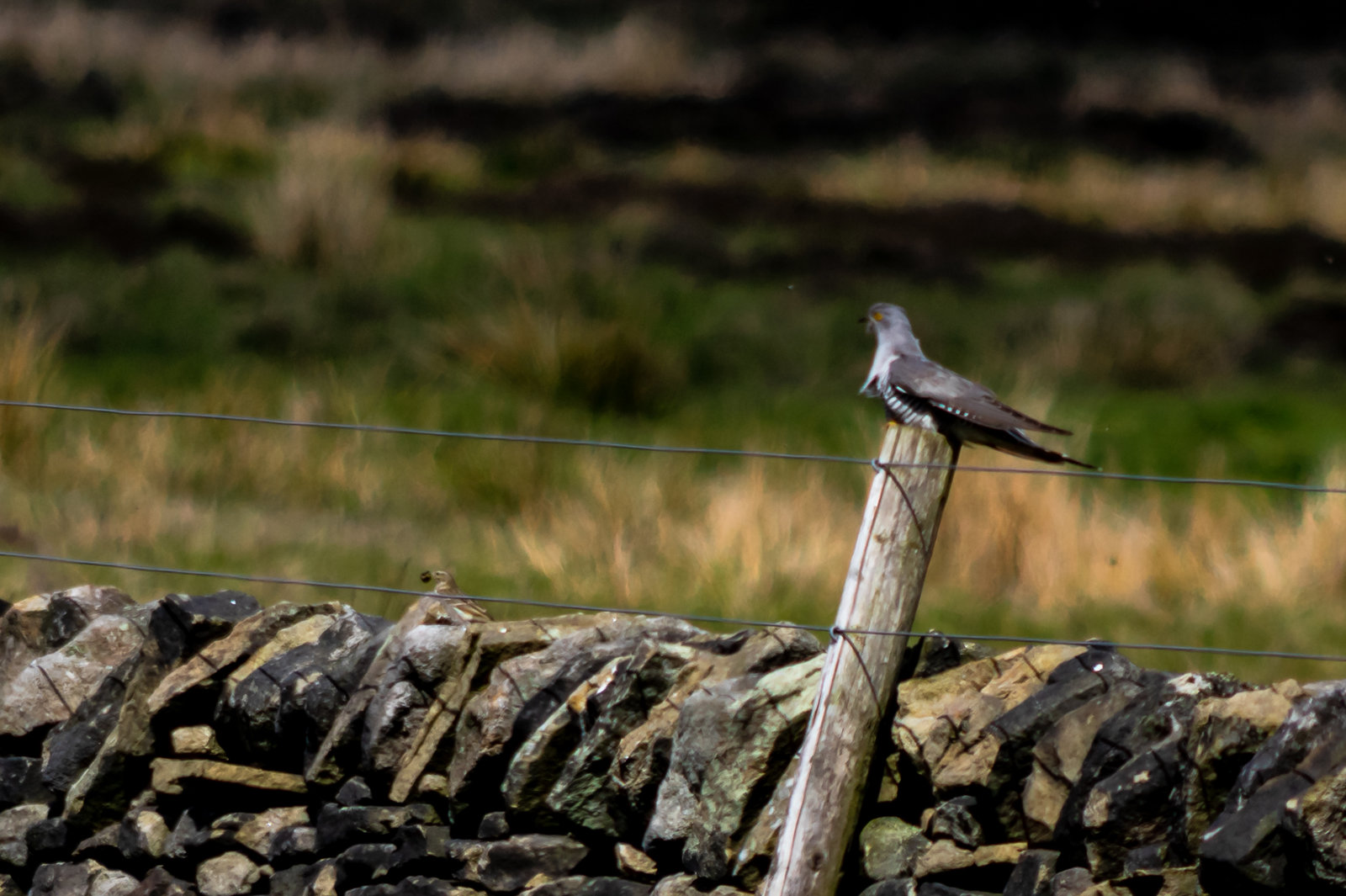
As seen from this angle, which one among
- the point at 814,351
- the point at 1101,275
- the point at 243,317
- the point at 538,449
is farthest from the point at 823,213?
the point at 538,449

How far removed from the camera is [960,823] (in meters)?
3.17

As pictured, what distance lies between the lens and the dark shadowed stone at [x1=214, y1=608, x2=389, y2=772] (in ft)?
12.9

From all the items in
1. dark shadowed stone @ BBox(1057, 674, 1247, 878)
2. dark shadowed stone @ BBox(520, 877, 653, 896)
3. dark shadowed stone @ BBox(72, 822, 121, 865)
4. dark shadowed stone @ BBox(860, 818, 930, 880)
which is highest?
dark shadowed stone @ BBox(1057, 674, 1247, 878)

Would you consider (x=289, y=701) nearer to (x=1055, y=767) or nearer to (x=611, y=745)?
(x=611, y=745)

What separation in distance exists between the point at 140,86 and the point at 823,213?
32.8ft

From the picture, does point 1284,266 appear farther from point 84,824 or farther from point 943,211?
point 84,824

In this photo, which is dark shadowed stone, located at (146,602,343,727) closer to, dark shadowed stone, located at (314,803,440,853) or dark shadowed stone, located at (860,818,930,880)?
dark shadowed stone, located at (314,803,440,853)

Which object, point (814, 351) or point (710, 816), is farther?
point (814, 351)

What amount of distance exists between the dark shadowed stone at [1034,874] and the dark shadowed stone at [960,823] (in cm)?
10

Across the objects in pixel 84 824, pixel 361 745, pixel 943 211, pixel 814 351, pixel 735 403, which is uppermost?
pixel 943 211

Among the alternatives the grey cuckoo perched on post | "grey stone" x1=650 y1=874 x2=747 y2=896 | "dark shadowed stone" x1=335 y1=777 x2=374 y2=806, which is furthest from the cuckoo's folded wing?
"dark shadowed stone" x1=335 y1=777 x2=374 y2=806

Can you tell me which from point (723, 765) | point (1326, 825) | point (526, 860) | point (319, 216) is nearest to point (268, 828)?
point (526, 860)

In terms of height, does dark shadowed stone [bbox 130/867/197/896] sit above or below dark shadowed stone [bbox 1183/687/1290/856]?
below

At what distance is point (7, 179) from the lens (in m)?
18.5
